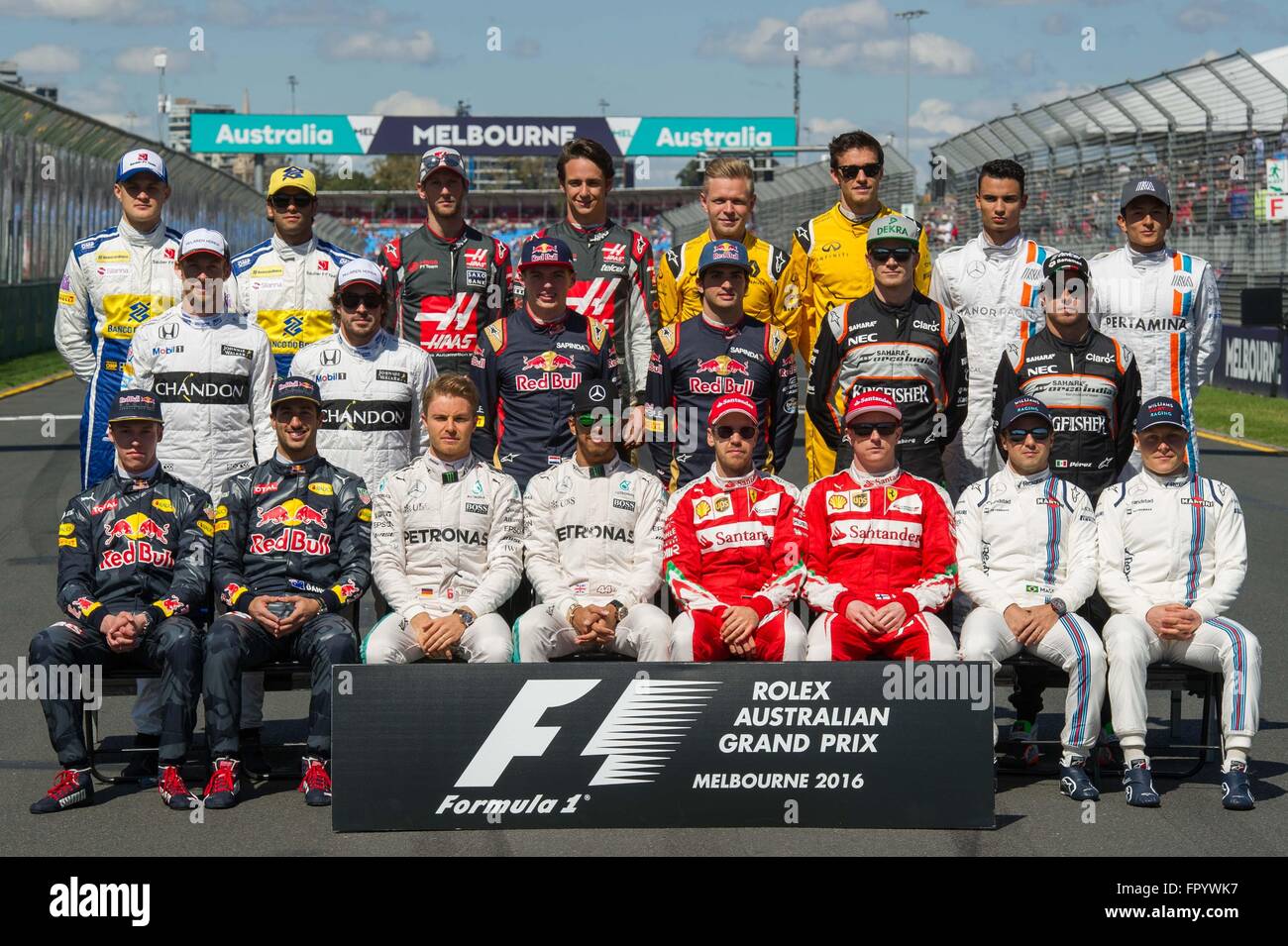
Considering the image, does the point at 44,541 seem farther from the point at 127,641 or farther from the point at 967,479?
the point at 967,479

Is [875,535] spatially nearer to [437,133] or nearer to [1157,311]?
[1157,311]

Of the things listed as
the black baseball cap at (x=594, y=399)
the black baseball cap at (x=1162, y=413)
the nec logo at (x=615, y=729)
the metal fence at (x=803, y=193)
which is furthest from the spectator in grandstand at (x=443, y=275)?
the metal fence at (x=803, y=193)

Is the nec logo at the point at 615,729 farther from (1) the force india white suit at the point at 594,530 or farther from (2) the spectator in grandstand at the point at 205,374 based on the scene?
(2) the spectator in grandstand at the point at 205,374

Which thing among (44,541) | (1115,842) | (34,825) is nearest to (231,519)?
(34,825)

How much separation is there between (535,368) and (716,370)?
827mm

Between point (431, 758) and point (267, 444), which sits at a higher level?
point (267, 444)

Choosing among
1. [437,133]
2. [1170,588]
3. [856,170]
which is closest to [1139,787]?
[1170,588]

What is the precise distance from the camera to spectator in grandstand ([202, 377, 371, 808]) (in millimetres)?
5922

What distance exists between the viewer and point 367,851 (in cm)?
523

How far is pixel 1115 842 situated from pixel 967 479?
262cm

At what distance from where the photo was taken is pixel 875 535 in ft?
20.6

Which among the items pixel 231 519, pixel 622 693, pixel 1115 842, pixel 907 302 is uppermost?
pixel 907 302

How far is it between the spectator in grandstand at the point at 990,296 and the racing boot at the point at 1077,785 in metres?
2.00

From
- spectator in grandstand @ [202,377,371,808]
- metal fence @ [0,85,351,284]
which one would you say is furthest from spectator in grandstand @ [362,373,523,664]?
metal fence @ [0,85,351,284]
